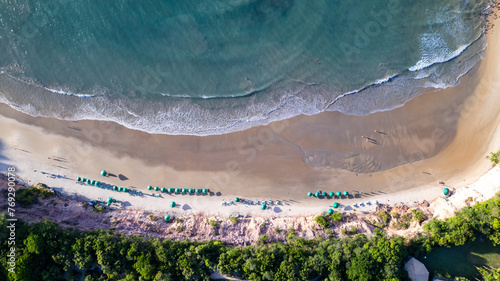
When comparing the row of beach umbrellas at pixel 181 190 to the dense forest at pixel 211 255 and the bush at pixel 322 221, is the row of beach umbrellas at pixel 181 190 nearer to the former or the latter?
the dense forest at pixel 211 255

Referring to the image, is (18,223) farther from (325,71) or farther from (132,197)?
(325,71)

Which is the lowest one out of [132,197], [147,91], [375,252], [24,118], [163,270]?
[163,270]

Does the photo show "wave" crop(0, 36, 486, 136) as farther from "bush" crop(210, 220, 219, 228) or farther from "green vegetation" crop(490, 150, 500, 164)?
"bush" crop(210, 220, 219, 228)

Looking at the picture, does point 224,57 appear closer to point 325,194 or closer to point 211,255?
point 325,194

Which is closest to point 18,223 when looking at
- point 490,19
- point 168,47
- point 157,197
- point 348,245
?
point 157,197

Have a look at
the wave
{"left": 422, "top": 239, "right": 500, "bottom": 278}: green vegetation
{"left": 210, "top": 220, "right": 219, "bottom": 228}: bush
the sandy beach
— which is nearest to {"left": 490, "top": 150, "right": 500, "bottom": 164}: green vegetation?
the sandy beach

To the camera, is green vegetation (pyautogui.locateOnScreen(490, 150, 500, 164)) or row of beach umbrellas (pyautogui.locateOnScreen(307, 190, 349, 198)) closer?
green vegetation (pyautogui.locateOnScreen(490, 150, 500, 164))
